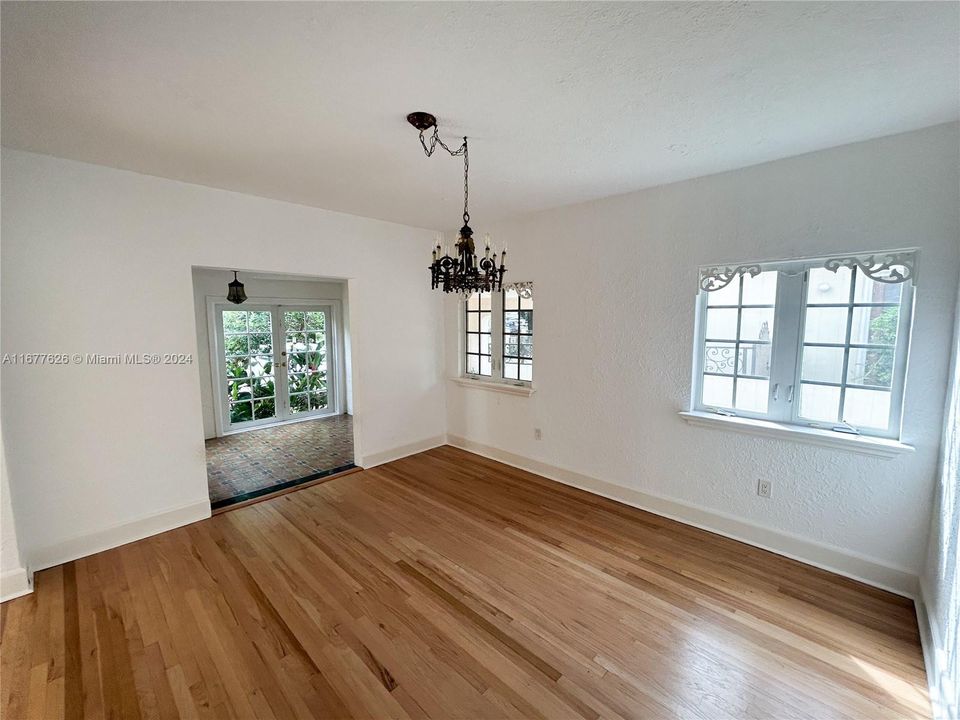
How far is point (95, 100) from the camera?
1878mm

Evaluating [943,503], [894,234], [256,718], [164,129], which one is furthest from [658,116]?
[256,718]

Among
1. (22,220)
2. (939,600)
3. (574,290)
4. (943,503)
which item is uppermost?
(22,220)

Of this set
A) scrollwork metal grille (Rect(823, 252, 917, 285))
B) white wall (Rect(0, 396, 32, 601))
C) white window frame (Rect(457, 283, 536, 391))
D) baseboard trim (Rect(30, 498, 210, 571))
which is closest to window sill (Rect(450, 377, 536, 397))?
white window frame (Rect(457, 283, 536, 391))

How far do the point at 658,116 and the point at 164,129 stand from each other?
263cm

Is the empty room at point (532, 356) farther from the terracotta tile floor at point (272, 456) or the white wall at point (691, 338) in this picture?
the terracotta tile floor at point (272, 456)

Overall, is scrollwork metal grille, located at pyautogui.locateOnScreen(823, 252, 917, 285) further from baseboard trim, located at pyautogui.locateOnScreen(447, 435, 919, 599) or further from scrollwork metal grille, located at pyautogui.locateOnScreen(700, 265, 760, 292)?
baseboard trim, located at pyautogui.locateOnScreen(447, 435, 919, 599)

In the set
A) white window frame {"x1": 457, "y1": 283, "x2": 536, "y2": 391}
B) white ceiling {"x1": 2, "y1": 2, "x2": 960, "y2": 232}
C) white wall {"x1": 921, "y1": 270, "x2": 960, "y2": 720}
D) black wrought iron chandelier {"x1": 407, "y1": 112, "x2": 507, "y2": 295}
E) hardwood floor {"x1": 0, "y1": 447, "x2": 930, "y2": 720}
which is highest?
white ceiling {"x1": 2, "y1": 2, "x2": 960, "y2": 232}

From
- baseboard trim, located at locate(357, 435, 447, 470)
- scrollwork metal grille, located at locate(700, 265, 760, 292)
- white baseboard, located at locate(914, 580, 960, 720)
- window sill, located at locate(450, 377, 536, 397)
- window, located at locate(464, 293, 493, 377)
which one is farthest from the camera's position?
window, located at locate(464, 293, 493, 377)

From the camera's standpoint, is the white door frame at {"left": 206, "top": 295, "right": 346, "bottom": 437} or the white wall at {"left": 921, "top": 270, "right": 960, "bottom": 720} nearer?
the white wall at {"left": 921, "top": 270, "right": 960, "bottom": 720}

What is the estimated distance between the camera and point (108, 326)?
9.09 ft

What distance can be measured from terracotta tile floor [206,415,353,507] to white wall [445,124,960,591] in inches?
83.7

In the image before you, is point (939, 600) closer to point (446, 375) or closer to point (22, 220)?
point (446, 375)

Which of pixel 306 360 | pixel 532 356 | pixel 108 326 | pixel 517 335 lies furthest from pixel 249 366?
pixel 532 356

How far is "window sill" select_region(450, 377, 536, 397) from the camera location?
4.15m
